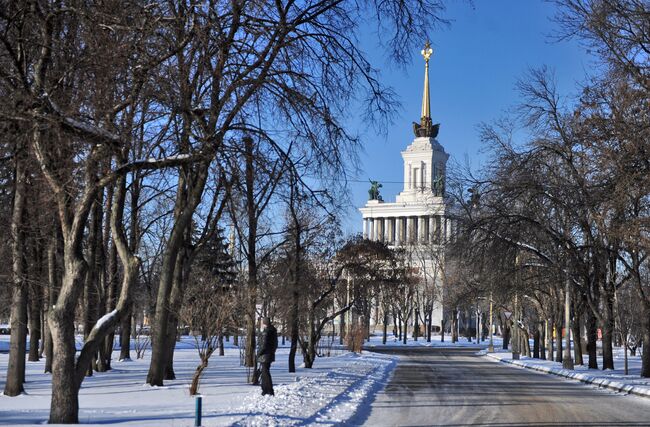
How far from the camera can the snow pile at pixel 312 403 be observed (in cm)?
1401

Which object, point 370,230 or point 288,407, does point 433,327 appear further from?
point 288,407

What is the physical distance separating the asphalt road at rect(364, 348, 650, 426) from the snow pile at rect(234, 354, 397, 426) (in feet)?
1.64

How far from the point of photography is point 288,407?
15703 millimetres

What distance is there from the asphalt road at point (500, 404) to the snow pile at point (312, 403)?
499 millimetres

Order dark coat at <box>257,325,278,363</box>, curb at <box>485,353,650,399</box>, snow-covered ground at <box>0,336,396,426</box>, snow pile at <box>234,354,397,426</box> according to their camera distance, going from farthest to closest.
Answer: curb at <box>485,353,650,399</box>, dark coat at <box>257,325,278,363</box>, snow pile at <box>234,354,397,426</box>, snow-covered ground at <box>0,336,396,426</box>

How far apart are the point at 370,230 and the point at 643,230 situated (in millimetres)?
106711

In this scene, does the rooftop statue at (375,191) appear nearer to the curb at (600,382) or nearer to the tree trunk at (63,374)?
the curb at (600,382)

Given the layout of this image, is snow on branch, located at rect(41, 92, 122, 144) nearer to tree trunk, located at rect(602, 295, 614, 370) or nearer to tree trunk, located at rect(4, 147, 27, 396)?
tree trunk, located at rect(4, 147, 27, 396)

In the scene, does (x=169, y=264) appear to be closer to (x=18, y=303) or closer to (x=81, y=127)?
(x=18, y=303)

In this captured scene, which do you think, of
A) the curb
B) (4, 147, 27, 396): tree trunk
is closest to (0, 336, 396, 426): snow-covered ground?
(4, 147, 27, 396): tree trunk

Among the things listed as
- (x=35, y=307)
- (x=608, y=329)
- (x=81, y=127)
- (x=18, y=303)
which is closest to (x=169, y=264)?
(x=18, y=303)

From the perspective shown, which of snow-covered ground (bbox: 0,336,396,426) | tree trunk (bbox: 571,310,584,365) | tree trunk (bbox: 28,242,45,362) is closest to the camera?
snow-covered ground (bbox: 0,336,396,426)

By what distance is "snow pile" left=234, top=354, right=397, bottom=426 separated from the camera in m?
14.0

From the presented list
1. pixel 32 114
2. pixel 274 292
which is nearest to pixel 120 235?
pixel 32 114
